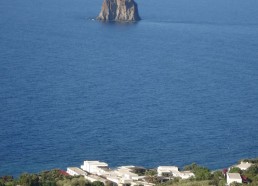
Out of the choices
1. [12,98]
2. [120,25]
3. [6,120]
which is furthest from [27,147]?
[120,25]

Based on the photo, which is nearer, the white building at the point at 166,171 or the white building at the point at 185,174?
the white building at the point at 185,174

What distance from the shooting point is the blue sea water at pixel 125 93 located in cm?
5662

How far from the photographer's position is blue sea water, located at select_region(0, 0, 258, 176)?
56.6m

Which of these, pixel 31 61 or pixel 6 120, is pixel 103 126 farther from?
pixel 31 61

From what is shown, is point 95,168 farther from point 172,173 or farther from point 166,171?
point 172,173

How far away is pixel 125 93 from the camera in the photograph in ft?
246

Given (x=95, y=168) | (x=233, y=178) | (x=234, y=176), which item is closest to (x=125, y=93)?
(x=95, y=168)

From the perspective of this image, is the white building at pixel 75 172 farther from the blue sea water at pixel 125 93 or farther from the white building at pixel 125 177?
the blue sea water at pixel 125 93

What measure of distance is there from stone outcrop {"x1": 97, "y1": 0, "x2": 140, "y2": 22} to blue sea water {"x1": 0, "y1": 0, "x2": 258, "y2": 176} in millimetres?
3247

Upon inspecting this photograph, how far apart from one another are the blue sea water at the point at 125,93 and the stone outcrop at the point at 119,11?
10.7 feet

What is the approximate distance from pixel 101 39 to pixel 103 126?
48195 mm

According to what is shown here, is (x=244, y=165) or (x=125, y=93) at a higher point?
(x=125, y=93)

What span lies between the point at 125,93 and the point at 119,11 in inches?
2352

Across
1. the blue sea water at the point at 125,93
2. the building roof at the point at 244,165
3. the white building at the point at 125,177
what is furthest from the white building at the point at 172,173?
the blue sea water at the point at 125,93
